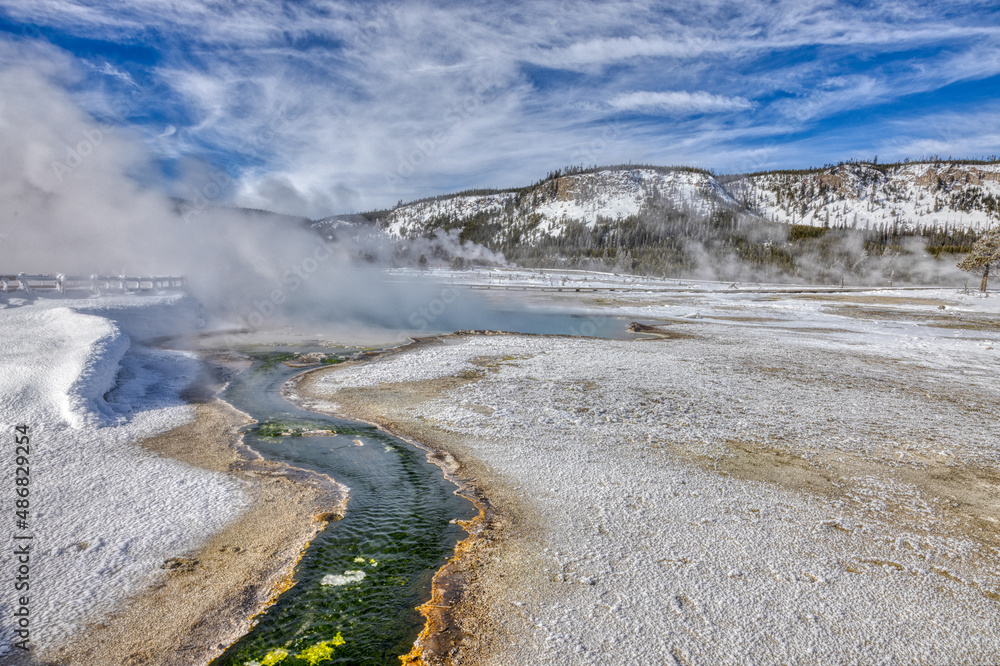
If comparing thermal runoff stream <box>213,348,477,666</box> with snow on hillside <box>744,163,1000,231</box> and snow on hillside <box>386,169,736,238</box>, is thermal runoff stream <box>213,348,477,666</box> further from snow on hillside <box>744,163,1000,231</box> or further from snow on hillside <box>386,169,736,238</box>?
snow on hillside <box>744,163,1000,231</box>

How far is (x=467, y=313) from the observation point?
26406 mm

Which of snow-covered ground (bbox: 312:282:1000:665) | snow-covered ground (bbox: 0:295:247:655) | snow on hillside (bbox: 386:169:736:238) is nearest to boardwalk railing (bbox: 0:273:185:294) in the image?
snow-covered ground (bbox: 0:295:247:655)

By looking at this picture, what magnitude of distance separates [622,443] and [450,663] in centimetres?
441

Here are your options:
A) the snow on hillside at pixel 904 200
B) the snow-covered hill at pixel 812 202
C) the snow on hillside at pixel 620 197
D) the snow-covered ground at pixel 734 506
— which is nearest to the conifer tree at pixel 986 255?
the snow-covered ground at pixel 734 506

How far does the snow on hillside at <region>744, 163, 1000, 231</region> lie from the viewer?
17288 centimetres

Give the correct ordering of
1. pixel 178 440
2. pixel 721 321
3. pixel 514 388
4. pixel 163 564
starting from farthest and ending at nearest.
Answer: pixel 721 321 → pixel 514 388 → pixel 178 440 → pixel 163 564

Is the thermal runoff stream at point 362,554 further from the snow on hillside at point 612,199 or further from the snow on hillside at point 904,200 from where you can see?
the snow on hillside at point 904,200

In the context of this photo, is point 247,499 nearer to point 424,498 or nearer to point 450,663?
point 424,498

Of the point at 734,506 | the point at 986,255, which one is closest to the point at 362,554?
the point at 734,506

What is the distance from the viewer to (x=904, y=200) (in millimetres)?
188125

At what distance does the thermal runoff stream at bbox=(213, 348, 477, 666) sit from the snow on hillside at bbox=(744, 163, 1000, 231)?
20834cm

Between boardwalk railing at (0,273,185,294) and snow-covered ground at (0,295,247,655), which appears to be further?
boardwalk railing at (0,273,185,294)

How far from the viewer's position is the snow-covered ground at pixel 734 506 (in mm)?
3201

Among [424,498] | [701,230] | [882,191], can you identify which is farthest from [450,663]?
[882,191]
